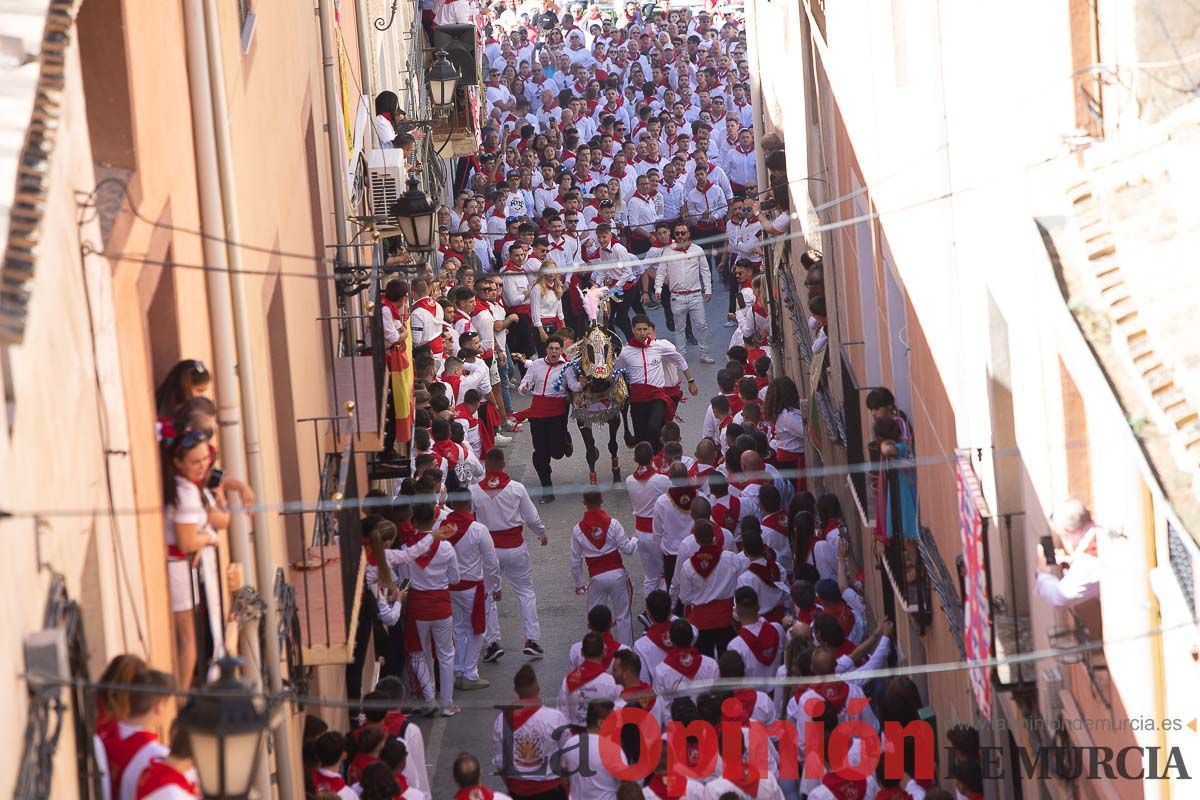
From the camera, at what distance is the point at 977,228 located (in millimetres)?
10883

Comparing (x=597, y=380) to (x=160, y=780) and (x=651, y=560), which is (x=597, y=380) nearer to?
(x=651, y=560)

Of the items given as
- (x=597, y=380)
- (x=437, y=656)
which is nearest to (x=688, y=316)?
(x=597, y=380)

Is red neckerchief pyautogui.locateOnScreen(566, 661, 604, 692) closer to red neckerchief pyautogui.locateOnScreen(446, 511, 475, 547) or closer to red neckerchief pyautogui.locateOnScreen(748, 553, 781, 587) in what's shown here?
red neckerchief pyautogui.locateOnScreen(748, 553, 781, 587)

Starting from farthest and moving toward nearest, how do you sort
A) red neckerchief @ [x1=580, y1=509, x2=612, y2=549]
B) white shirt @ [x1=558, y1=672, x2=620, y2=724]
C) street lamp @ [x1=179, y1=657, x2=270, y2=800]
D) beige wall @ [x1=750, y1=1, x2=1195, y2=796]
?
1. red neckerchief @ [x1=580, y1=509, x2=612, y2=549]
2. white shirt @ [x1=558, y1=672, x2=620, y2=724]
3. beige wall @ [x1=750, y1=1, x2=1195, y2=796]
4. street lamp @ [x1=179, y1=657, x2=270, y2=800]

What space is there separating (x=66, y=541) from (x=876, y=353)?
10078mm

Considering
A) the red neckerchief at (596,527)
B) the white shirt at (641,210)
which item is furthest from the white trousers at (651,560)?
the white shirt at (641,210)

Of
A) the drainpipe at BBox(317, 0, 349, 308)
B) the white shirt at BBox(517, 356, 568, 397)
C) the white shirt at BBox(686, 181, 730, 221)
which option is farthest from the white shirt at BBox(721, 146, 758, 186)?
the drainpipe at BBox(317, 0, 349, 308)

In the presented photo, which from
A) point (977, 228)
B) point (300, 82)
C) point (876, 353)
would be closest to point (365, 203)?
point (300, 82)

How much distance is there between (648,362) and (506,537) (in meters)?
4.11

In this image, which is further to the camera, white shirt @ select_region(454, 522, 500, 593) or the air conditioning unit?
the air conditioning unit

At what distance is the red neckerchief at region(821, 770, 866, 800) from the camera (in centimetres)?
1125

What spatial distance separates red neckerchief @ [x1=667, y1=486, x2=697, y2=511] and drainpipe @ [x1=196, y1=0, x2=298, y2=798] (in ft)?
21.9

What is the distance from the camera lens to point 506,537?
15.9m

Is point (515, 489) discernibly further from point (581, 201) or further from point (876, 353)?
point (581, 201)
